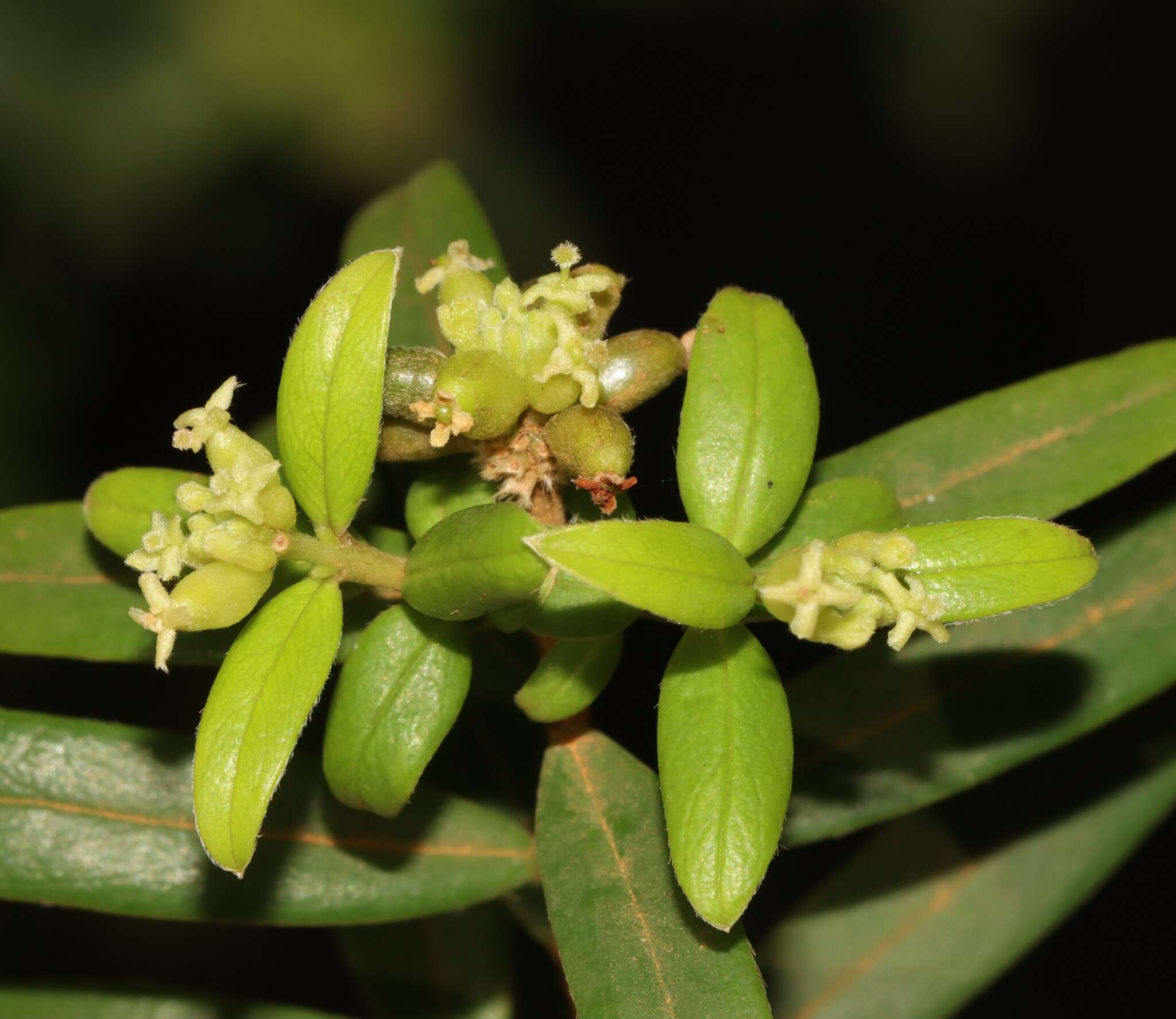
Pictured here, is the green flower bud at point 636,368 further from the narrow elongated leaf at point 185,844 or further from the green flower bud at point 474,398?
the narrow elongated leaf at point 185,844

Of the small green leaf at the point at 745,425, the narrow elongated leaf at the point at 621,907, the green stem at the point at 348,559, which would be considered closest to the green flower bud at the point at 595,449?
the small green leaf at the point at 745,425

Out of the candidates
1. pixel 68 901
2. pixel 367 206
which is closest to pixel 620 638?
pixel 68 901

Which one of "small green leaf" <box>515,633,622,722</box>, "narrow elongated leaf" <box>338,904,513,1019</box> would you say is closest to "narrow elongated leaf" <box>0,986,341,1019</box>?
"narrow elongated leaf" <box>338,904,513,1019</box>

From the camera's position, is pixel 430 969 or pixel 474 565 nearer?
pixel 474 565

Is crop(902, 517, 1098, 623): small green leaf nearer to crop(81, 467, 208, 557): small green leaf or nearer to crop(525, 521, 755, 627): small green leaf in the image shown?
crop(525, 521, 755, 627): small green leaf

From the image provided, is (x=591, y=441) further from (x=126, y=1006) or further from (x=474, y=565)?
(x=126, y=1006)

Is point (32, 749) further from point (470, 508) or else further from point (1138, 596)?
point (1138, 596)

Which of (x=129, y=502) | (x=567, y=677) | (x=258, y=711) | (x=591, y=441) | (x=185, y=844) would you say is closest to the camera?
(x=258, y=711)

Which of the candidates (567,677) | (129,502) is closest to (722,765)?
(567,677)
